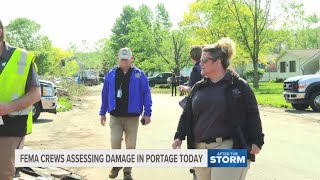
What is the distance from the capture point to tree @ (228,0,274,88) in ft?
156

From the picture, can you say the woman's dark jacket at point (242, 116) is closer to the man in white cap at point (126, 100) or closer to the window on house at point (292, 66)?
the man in white cap at point (126, 100)

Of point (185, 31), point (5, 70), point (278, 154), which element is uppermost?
point (185, 31)

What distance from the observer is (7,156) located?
3.79 m

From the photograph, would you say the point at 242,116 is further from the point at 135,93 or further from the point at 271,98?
the point at 271,98

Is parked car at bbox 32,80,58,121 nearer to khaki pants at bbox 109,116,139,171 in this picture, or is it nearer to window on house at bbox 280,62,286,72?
khaki pants at bbox 109,116,139,171

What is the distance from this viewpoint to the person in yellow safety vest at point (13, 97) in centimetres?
378

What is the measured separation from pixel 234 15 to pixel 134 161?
47.9m

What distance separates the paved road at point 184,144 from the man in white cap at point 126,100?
0.75 metres

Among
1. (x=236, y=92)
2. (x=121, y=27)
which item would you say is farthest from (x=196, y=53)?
(x=121, y=27)

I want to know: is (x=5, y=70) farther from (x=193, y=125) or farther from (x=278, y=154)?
(x=278, y=154)

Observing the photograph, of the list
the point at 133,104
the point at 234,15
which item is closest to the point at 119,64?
the point at 133,104

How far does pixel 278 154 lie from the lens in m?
9.70

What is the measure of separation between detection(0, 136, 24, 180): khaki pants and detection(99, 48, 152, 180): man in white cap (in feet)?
11.0

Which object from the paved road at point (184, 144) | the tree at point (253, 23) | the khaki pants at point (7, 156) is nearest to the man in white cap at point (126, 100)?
the paved road at point (184, 144)
